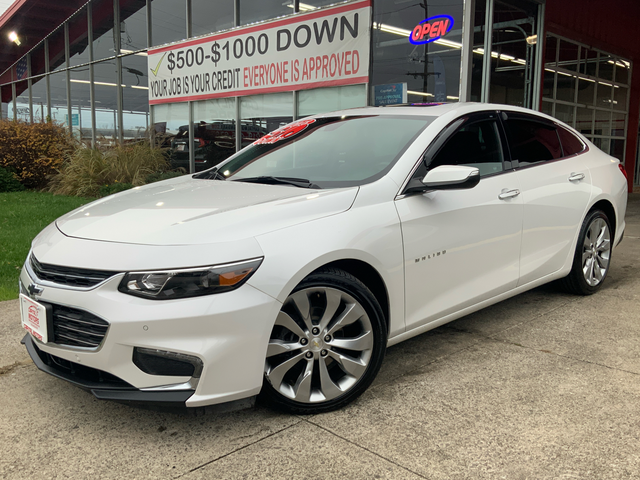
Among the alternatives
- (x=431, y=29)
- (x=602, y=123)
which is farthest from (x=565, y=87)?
(x=431, y=29)

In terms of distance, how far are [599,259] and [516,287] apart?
4.62 feet

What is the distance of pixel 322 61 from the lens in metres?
10.2

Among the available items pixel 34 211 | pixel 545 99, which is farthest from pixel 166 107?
pixel 545 99

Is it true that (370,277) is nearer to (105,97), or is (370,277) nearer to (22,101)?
(105,97)

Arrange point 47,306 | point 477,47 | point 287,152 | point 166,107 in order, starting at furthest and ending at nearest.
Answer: point 166,107 → point 477,47 → point 287,152 → point 47,306

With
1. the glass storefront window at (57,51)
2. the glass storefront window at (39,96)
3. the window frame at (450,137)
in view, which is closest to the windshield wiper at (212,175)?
the window frame at (450,137)

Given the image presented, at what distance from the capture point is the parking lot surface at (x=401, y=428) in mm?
2340

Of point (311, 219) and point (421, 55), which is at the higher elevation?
point (421, 55)

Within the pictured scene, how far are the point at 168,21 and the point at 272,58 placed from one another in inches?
177

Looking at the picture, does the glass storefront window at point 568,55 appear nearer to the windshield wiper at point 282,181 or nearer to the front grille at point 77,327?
the windshield wiper at point 282,181

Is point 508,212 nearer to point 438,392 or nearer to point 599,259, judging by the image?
point 438,392

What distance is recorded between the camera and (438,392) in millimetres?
3041

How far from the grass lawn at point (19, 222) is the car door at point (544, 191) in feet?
14.0

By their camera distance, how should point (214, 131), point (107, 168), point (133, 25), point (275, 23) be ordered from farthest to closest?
point (133, 25) < point (214, 131) < point (107, 168) < point (275, 23)
